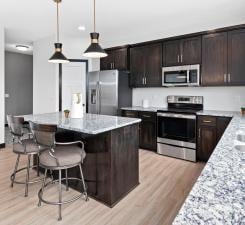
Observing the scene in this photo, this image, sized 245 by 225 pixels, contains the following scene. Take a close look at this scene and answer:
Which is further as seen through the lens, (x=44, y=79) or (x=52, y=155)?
(x=44, y=79)

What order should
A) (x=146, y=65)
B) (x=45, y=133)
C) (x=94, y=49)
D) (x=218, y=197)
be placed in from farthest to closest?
(x=146, y=65) < (x=94, y=49) < (x=45, y=133) < (x=218, y=197)

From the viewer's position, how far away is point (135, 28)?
4.64 metres

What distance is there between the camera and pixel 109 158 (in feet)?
7.30

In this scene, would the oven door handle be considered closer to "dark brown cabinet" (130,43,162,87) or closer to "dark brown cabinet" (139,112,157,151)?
"dark brown cabinet" (139,112,157,151)

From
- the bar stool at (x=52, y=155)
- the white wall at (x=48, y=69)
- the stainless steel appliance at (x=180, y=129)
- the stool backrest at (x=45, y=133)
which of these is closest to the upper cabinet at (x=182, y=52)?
the stainless steel appliance at (x=180, y=129)

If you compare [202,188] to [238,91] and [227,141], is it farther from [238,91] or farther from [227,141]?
[238,91]

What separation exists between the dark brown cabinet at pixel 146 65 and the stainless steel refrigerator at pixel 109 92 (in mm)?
268

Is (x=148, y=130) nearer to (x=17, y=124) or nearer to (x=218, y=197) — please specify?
(x=17, y=124)

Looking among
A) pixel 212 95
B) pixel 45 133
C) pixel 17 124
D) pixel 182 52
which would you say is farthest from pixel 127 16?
pixel 45 133

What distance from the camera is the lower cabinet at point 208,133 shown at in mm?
3461

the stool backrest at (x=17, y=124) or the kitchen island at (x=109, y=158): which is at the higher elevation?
the stool backrest at (x=17, y=124)

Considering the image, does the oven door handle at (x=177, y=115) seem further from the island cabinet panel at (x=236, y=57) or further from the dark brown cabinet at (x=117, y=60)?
the dark brown cabinet at (x=117, y=60)

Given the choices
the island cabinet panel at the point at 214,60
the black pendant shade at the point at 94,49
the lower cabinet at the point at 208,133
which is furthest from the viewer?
the island cabinet panel at the point at 214,60

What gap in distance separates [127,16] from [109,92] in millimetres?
1684
